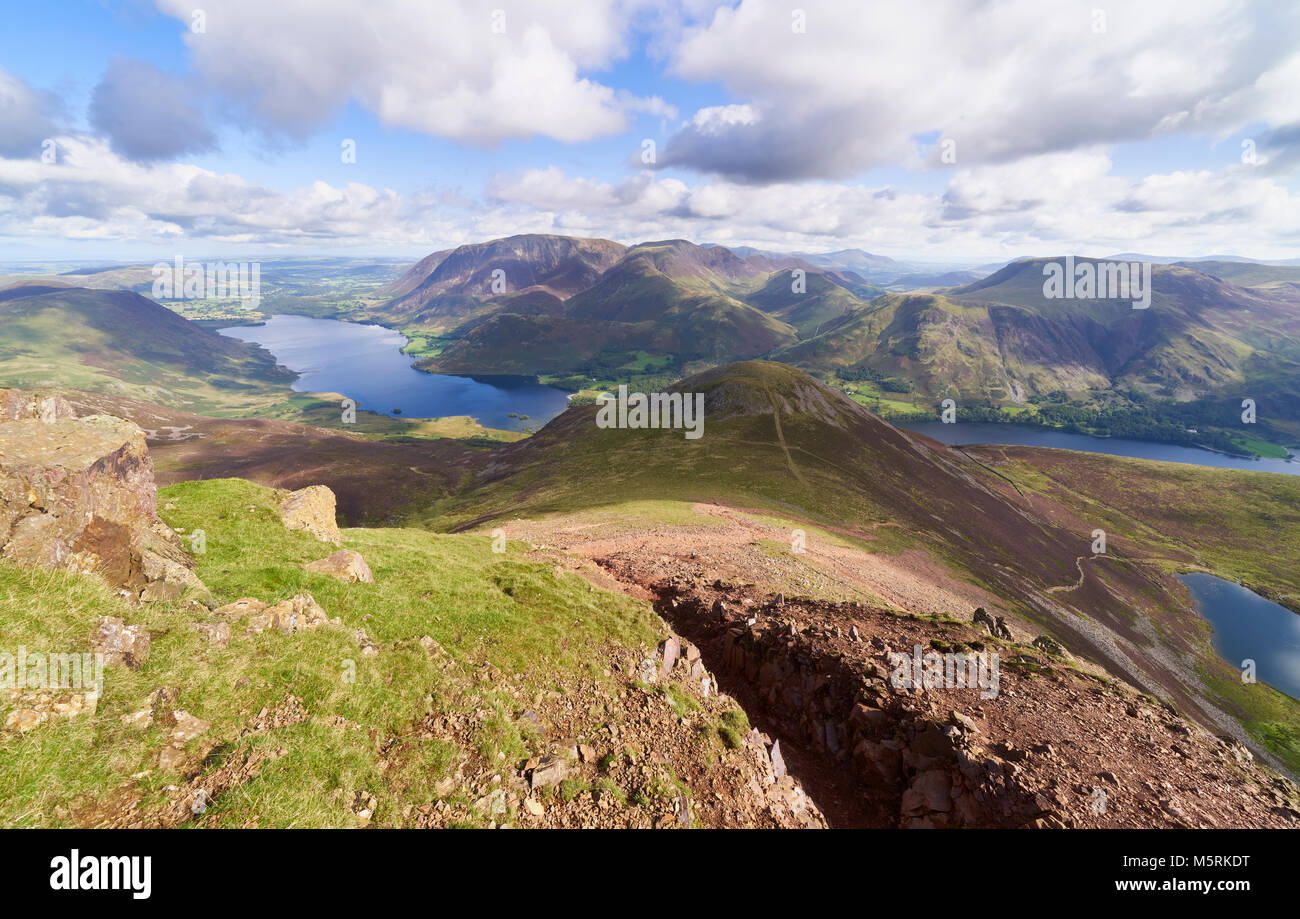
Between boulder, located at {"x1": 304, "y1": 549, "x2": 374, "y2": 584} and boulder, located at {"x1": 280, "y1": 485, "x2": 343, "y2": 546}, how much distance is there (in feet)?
10.3

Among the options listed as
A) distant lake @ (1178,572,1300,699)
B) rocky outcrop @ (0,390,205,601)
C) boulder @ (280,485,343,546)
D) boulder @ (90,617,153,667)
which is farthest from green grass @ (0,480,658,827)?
distant lake @ (1178,572,1300,699)

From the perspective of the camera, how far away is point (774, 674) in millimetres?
18859

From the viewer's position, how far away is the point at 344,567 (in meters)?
17.2

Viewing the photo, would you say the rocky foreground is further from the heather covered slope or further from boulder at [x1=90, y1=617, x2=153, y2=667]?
the heather covered slope

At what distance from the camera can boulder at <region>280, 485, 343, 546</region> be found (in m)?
20.6

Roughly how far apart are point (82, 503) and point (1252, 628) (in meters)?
142

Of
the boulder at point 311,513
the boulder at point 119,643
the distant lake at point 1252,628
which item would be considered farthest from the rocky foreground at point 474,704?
the distant lake at point 1252,628

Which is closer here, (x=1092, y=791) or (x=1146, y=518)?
(x=1092, y=791)

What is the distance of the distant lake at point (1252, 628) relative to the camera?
71.8 m
